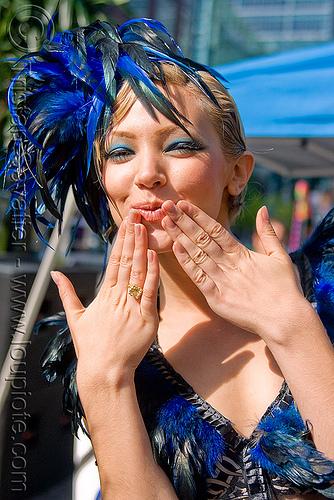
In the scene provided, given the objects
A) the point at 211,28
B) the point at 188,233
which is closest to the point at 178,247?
the point at 188,233

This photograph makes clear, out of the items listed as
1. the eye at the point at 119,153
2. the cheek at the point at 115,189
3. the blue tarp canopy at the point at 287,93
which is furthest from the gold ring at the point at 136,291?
the blue tarp canopy at the point at 287,93

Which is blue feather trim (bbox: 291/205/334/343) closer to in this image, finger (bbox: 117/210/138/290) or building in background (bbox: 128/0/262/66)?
finger (bbox: 117/210/138/290)

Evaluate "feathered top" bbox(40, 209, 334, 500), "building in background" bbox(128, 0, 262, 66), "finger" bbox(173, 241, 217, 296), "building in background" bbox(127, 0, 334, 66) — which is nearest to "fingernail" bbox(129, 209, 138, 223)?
"finger" bbox(173, 241, 217, 296)

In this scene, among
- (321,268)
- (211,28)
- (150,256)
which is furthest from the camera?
(211,28)

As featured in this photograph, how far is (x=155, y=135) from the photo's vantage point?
1.10m

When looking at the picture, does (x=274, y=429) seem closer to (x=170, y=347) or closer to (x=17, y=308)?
(x=170, y=347)

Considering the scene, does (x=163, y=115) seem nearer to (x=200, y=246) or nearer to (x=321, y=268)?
(x=200, y=246)

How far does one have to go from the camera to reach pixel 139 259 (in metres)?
1.07

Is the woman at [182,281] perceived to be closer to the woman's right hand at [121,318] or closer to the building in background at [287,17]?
the woman's right hand at [121,318]

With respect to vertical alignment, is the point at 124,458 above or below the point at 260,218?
below

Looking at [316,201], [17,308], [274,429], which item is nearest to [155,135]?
[274,429]

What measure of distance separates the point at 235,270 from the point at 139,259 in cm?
23

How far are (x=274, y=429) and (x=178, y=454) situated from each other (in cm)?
23

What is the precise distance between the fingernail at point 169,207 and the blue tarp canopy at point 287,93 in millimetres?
1737
